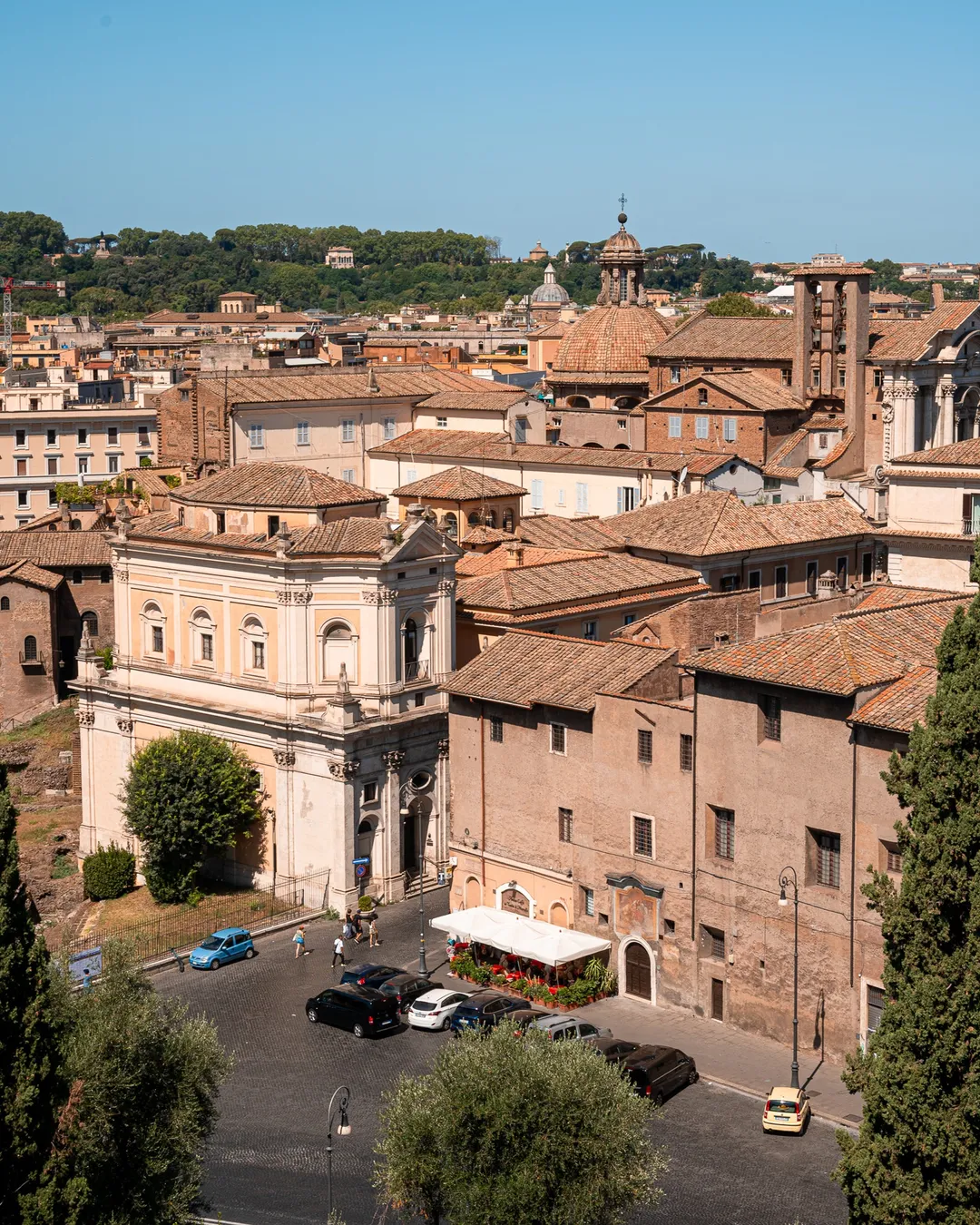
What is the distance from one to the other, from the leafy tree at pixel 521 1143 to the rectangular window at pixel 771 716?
33.0ft

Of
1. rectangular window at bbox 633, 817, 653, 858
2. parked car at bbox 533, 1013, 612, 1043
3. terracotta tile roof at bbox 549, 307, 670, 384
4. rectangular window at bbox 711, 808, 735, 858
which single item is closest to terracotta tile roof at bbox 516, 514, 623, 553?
rectangular window at bbox 633, 817, 653, 858

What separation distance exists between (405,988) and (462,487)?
25.1 metres

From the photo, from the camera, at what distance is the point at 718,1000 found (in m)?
39.4

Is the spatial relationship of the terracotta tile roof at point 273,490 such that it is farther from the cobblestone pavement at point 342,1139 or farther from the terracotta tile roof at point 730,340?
the terracotta tile roof at point 730,340

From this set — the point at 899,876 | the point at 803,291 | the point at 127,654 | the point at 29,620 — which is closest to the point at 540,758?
the point at 899,876

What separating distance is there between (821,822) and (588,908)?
291 inches

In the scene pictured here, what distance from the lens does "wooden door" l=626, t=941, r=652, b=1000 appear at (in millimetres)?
40719

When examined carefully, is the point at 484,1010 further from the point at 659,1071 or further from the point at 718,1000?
the point at 718,1000

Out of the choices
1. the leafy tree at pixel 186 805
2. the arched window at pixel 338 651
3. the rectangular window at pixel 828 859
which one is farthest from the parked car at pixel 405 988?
the arched window at pixel 338 651

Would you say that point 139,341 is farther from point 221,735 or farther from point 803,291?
point 221,735

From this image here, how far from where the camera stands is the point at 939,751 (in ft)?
86.9

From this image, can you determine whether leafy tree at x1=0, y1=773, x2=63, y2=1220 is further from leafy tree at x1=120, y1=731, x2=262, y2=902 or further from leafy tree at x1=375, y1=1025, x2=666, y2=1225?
leafy tree at x1=120, y1=731, x2=262, y2=902

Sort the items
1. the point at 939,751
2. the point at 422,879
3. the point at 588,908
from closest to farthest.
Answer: the point at 939,751 → the point at 588,908 → the point at 422,879

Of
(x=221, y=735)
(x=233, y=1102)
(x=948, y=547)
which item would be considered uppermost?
(x=948, y=547)
